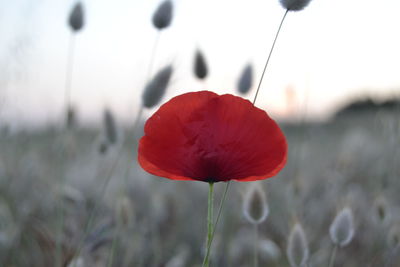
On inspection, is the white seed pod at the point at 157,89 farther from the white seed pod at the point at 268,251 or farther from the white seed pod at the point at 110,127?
the white seed pod at the point at 268,251

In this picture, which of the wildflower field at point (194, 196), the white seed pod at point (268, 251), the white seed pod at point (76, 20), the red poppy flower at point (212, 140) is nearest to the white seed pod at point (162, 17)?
the wildflower field at point (194, 196)

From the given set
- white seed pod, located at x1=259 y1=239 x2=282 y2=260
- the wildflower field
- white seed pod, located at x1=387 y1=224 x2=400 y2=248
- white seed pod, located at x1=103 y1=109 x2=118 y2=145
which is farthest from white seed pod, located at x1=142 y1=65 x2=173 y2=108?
white seed pod, located at x1=259 y1=239 x2=282 y2=260

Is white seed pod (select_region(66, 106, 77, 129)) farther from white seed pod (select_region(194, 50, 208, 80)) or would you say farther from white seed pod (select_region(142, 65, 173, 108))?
white seed pod (select_region(142, 65, 173, 108))

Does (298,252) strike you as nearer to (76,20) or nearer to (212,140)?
(212,140)

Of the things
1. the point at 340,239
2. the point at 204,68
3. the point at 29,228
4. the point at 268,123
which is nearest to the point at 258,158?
the point at 268,123

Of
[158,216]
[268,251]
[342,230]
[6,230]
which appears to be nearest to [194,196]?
[158,216]

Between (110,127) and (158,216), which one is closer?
(110,127)

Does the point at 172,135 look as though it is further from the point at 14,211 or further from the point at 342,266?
the point at 14,211

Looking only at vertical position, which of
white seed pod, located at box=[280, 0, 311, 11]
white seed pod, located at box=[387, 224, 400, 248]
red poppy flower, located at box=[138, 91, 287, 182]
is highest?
white seed pod, located at box=[280, 0, 311, 11]
